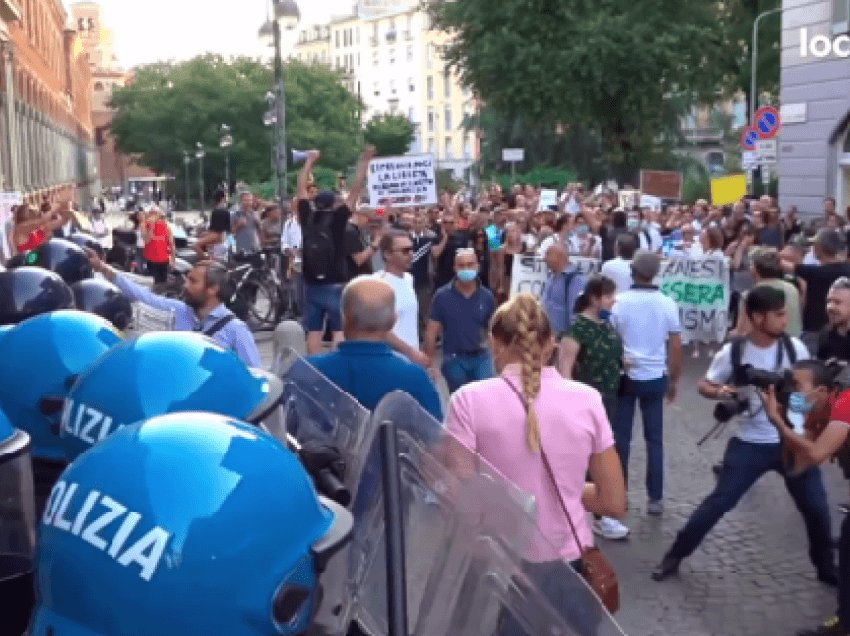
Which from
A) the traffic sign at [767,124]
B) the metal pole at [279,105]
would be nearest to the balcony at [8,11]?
the metal pole at [279,105]

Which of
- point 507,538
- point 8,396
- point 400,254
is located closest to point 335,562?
point 507,538

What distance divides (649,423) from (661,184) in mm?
14420

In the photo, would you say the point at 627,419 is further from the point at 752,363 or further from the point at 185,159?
the point at 185,159

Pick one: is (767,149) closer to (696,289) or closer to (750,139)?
(750,139)

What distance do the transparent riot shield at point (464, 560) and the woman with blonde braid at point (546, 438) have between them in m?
1.42

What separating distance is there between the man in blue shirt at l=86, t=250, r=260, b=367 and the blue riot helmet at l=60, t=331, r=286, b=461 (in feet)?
8.82

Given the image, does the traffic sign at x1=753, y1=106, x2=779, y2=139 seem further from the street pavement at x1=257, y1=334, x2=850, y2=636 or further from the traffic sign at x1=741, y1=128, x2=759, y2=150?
the street pavement at x1=257, y1=334, x2=850, y2=636

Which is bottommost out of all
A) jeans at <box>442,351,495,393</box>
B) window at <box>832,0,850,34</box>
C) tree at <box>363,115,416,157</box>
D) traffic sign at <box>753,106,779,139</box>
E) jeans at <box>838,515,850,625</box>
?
jeans at <box>838,515,850,625</box>

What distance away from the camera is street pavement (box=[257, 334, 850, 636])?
574cm

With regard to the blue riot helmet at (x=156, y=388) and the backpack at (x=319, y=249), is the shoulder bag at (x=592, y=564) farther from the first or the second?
the backpack at (x=319, y=249)

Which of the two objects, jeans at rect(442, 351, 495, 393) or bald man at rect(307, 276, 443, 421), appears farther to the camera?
jeans at rect(442, 351, 495, 393)

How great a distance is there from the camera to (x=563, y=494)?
3908mm

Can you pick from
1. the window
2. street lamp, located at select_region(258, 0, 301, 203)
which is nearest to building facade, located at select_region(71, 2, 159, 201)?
street lamp, located at select_region(258, 0, 301, 203)

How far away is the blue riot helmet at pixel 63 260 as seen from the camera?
5977 mm
